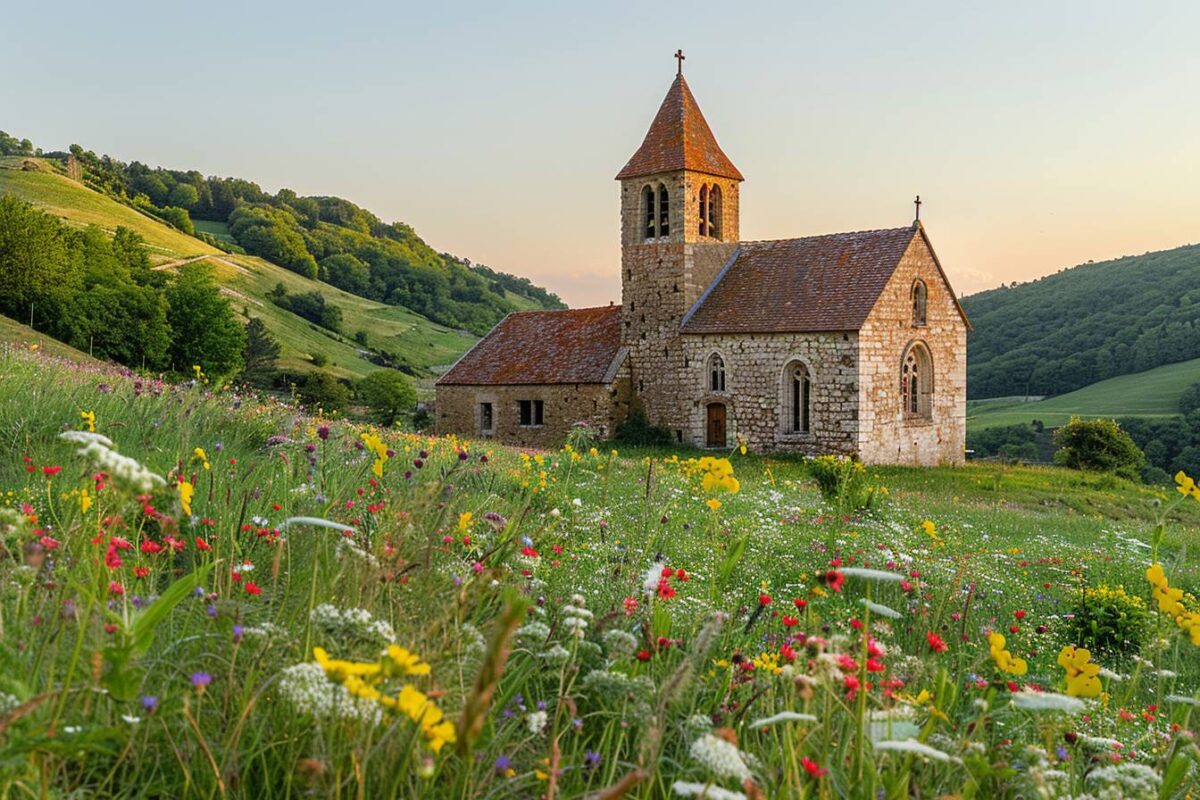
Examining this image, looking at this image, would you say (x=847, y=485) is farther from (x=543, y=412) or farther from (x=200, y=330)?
(x=200, y=330)

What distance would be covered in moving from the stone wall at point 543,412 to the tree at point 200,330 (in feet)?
56.5

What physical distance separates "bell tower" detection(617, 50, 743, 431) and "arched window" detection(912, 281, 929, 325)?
6.54 metres

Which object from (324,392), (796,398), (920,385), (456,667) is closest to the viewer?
(456,667)

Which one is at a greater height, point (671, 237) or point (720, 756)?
point (671, 237)

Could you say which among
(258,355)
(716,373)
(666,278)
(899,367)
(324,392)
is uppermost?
(666,278)

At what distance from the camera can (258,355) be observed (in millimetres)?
57656

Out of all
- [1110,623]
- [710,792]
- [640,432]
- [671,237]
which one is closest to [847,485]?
[1110,623]

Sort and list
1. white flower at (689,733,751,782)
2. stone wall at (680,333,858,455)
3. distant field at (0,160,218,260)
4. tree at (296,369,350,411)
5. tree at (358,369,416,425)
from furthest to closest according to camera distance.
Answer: distant field at (0,160,218,260), tree at (296,369,350,411), tree at (358,369,416,425), stone wall at (680,333,858,455), white flower at (689,733,751,782)

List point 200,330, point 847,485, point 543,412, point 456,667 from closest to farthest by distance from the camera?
1. point 456,667
2. point 847,485
3. point 543,412
4. point 200,330

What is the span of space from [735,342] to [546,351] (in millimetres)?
7847

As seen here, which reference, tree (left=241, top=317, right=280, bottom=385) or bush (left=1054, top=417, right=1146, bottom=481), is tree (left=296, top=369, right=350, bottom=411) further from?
bush (left=1054, top=417, right=1146, bottom=481)

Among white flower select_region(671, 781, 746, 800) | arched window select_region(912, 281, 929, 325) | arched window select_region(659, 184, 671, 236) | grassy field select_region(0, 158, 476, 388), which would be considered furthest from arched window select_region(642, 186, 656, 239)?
grassy field select_region(0, 158, 476, 388)

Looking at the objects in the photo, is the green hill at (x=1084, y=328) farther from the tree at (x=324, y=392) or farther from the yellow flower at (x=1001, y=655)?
the yellow flower at (x=1001, y=655)

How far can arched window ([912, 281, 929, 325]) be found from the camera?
3102 centimetres
